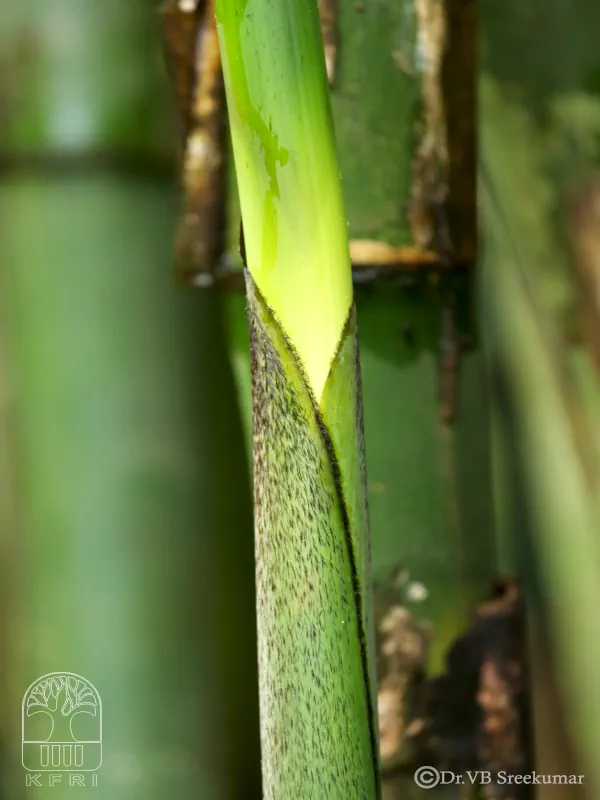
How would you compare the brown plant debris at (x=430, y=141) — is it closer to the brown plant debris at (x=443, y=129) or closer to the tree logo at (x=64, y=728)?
the brown plant debris at (x=443, y=129)

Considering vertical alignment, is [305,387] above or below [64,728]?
above

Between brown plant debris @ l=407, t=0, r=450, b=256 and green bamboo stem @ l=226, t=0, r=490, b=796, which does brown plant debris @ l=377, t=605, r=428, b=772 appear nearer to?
green bamboo stem @ l=226, t=0, r=490, b=796

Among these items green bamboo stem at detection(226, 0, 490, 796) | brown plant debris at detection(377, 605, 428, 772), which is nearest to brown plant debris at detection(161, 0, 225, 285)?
green bamboo stem at detection(226, 0, 490, 796)

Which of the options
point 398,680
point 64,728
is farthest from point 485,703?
point 64,728

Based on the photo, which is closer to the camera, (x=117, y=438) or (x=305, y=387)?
(x=305, y=387)

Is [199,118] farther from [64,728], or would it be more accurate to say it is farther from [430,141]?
[64,728]

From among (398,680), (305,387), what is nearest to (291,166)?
(305,387)

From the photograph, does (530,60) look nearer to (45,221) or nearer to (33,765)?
(45,221)
